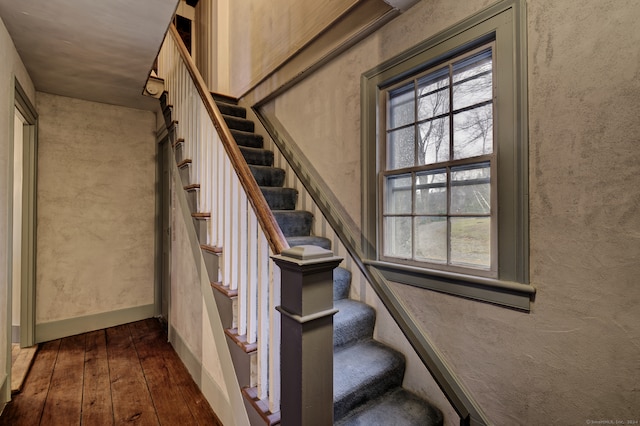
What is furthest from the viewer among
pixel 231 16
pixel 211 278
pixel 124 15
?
pixel 231 16

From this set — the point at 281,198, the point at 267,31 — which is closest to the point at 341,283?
the point at 281,198

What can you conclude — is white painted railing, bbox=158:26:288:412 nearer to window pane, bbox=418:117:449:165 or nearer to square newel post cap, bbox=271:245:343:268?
square newel post cap, bbox=271:245:343:268

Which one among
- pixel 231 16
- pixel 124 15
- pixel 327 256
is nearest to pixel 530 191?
pixel 327 256

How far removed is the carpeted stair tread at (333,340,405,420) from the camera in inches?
59.0

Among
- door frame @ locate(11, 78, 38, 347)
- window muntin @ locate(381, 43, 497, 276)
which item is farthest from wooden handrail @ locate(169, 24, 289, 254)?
door frame @ locate(11, 78, 38, 347)

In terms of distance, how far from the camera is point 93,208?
11.4ft

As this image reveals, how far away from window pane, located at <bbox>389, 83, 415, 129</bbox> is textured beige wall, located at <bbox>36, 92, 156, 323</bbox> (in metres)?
3.17

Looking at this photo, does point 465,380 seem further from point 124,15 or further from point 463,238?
point 124,15

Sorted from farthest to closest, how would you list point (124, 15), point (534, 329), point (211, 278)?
point (124, 15) < point (211, 278) < point (534, 329)

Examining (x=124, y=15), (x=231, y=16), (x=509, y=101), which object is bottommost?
(x=509, y=101)

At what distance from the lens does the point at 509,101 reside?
4.49ft

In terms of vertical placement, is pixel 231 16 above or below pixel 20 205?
above

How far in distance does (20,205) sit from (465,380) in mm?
4095

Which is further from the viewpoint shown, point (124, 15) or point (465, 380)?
point (124, 15)
